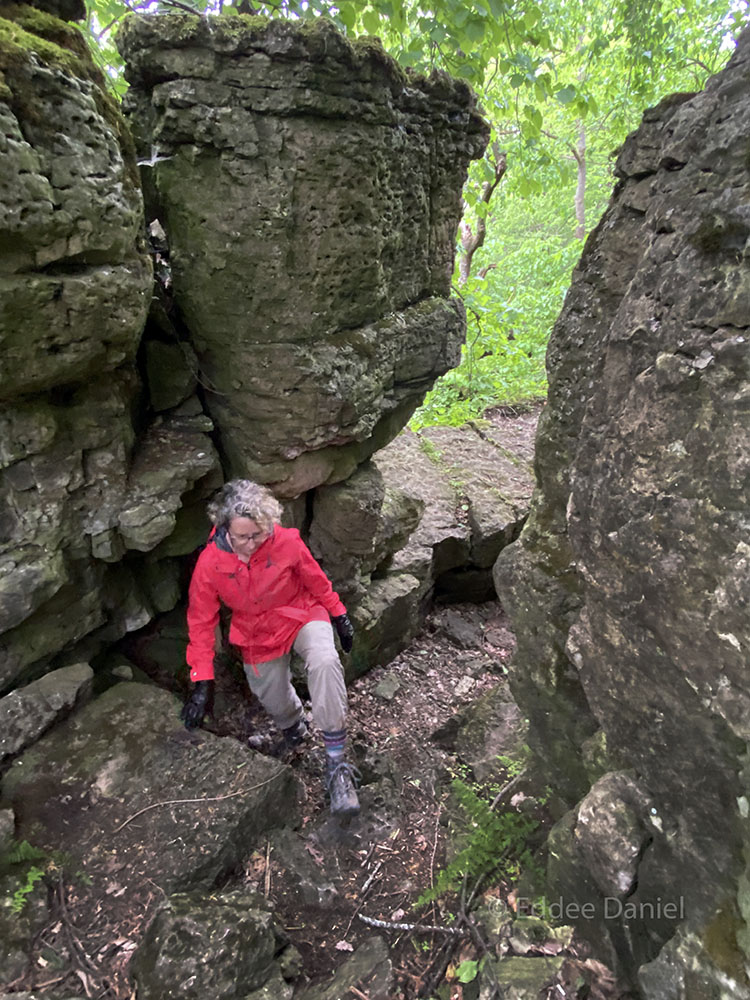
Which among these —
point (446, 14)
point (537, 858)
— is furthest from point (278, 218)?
point (537, 858)

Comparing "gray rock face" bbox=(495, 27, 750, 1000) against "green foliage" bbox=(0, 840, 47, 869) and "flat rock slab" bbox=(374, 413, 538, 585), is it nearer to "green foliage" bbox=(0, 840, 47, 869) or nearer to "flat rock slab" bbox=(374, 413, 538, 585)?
"green foliage" bbox=(0, 840, 47, 869)

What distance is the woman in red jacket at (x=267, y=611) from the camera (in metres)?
3.64

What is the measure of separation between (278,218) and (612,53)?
24.2ft

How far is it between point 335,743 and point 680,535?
293 cm

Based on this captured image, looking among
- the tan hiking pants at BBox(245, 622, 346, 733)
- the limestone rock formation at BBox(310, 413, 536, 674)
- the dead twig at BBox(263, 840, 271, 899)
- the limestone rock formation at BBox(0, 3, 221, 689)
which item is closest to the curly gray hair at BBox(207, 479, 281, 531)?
the limestone rock formation at BBox(0, 3, 221, 689)

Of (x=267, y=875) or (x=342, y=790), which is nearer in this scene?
(x=267, y=875)

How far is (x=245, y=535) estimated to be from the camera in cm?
354

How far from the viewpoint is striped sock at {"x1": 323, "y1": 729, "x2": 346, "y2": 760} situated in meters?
3.97

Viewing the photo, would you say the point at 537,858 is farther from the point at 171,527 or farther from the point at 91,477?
the point at 91,477

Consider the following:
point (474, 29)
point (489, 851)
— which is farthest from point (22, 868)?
point (474, 29)

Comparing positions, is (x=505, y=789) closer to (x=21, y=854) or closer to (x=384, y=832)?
(x=384, y=832)

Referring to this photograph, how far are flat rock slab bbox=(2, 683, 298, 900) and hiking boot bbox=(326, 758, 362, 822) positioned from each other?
0.93ft

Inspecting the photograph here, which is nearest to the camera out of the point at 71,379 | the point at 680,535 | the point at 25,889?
the point at 680,535

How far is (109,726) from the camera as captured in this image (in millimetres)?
3650
